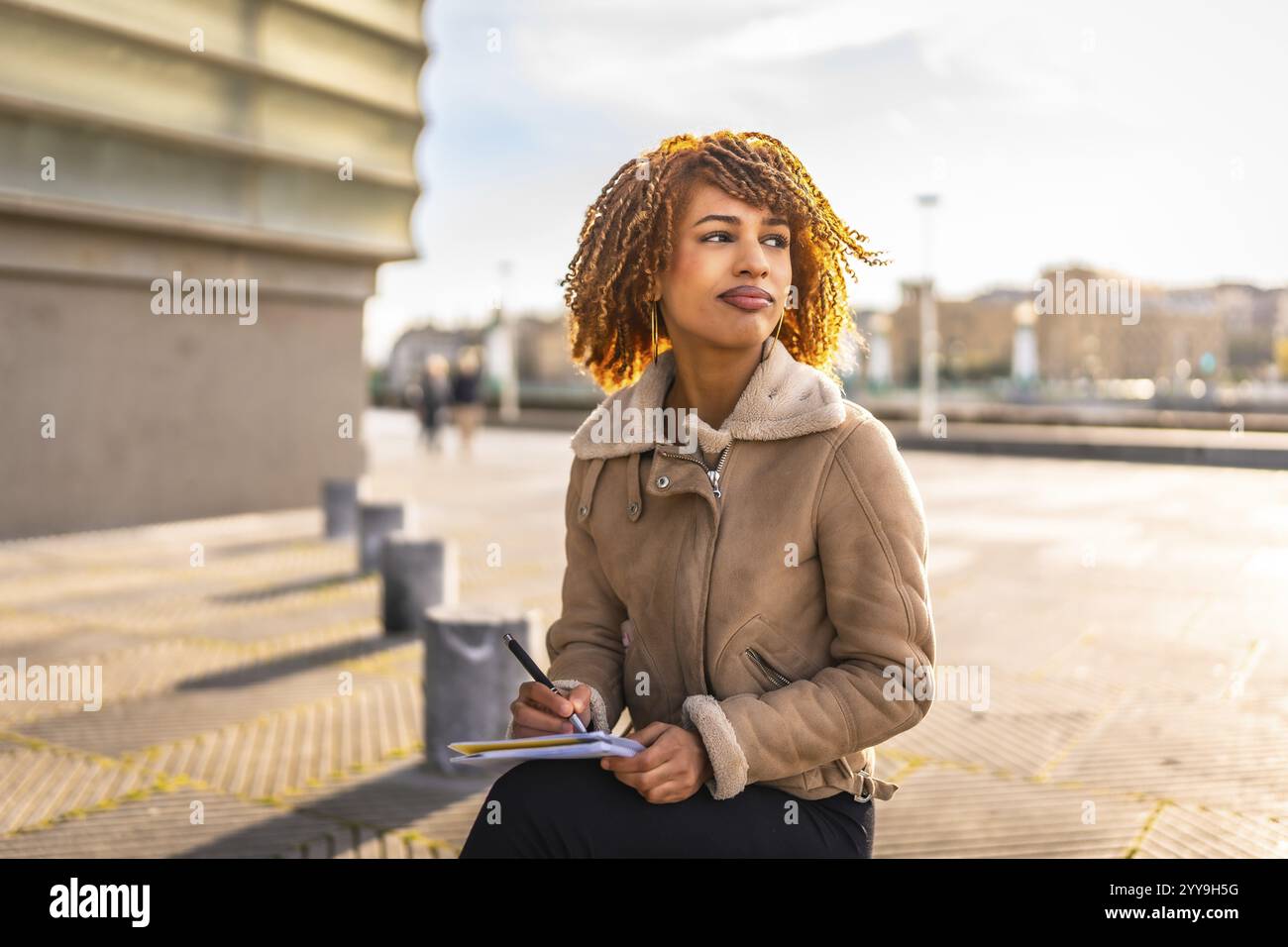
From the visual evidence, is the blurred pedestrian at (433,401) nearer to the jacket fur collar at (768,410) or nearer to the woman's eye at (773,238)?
the jacket fur collar at (768,410)

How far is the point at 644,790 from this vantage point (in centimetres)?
199

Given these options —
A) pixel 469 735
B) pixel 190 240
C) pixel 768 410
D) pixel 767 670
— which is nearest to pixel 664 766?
pixel 767 670

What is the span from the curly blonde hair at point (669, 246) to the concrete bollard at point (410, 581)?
504cm

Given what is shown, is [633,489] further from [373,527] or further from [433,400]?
[433,400]

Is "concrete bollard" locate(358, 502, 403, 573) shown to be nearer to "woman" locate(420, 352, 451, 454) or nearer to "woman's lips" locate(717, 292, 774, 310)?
"woman's lips" locate(717, 292, 774, 310)

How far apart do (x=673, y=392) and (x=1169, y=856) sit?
2.65 meters

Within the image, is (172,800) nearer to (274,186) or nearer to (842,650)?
(842,650)

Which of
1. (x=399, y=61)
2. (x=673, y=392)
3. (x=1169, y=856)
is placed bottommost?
(x=1169, y=856)

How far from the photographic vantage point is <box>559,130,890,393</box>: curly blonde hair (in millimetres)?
2273

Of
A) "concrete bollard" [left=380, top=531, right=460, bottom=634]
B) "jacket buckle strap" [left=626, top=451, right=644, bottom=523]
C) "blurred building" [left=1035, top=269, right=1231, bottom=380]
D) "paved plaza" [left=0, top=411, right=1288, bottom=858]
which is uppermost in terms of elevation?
"blurred building" [left=1035, top=269, right=1231, bottom=380]

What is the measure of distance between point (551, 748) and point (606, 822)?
6.8 inches

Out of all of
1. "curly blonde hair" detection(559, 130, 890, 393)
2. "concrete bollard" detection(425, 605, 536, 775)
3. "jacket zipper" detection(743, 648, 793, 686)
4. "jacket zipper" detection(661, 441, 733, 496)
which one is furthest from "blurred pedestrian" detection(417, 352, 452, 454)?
"jacket zipper" detection(743, 648, 793, 686)

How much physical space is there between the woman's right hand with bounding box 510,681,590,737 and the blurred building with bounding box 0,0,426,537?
10557 millimetres
